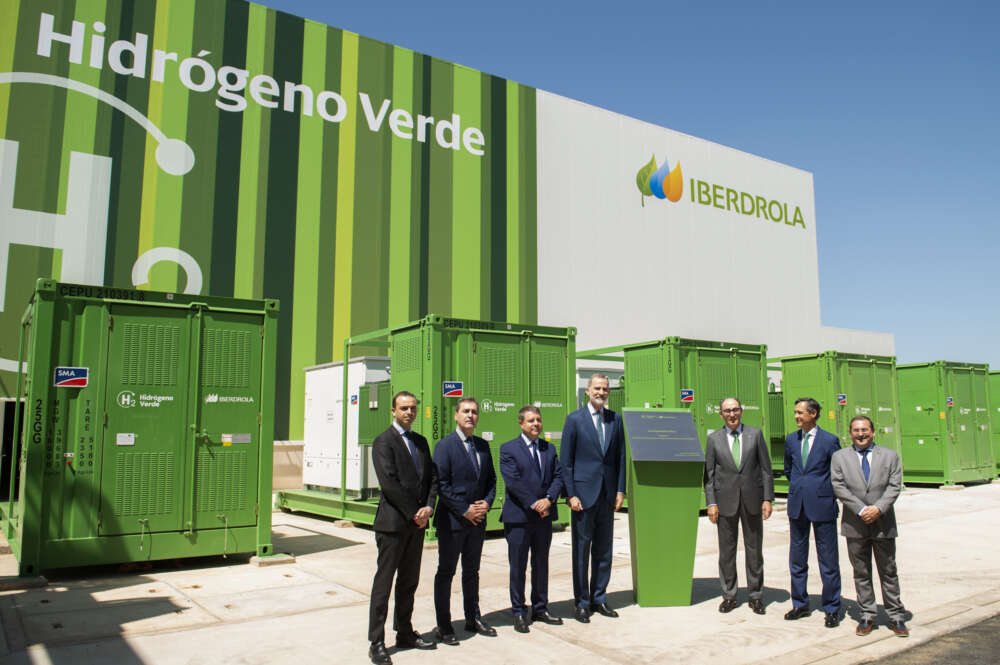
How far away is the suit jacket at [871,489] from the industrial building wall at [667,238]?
14.0m

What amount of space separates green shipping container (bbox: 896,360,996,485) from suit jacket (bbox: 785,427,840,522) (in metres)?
13.5

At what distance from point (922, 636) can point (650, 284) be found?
676 inches

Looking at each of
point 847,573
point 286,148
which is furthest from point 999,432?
point 286,148

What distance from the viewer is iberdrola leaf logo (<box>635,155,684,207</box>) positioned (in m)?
22.4

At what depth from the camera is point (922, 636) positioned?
5.45 m

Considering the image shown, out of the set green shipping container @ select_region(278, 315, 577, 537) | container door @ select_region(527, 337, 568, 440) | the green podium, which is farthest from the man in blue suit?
container door @ select_region(527, 337, 568, 440)

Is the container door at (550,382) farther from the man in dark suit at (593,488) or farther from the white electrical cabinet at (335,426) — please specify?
the man in dark suit at (593,488)

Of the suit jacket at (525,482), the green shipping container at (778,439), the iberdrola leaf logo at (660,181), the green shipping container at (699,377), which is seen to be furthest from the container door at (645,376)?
the iberdrola leaf logo at (660,181)

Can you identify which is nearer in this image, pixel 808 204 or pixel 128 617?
pixel 128 617

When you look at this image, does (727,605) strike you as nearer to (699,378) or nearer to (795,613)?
(795,613)

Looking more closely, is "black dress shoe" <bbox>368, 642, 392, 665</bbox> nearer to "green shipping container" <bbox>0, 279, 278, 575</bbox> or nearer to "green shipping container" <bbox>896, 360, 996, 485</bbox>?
"green shipping container" <bbox>0, 279, 278, 575</bbox>

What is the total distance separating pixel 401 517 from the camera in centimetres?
503

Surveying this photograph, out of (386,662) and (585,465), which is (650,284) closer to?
(585,465)

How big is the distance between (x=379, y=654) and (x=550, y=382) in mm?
6503
